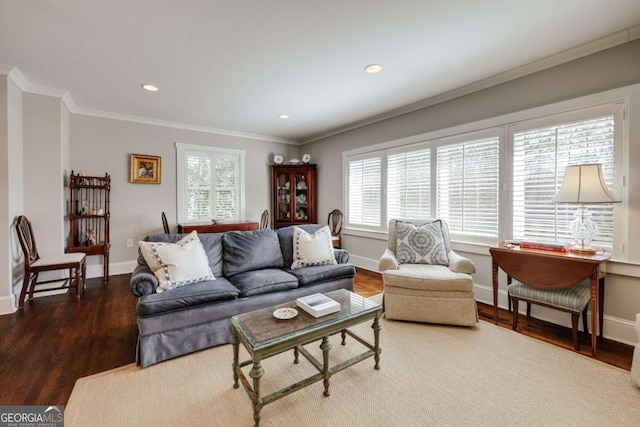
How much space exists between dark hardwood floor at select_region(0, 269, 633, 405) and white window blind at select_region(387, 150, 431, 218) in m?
1.46

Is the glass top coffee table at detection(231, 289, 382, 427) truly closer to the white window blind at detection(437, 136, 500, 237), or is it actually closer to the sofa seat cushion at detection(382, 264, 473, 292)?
the sofa seat cushion at detection(382, 264, 473, 292)

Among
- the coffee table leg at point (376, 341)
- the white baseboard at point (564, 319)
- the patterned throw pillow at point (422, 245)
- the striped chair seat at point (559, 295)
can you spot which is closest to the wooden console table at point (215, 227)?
the patterned throw pillow at point (422, 245)

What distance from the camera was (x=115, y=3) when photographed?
1847mm

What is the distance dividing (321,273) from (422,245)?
1136 millimetres

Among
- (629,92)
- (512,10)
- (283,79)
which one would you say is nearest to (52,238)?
(283,79)

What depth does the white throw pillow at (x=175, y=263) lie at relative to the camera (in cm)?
224

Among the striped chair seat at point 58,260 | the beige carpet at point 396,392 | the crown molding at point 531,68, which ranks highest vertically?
the crown molding at point 531,68

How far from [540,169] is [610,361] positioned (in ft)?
5.44

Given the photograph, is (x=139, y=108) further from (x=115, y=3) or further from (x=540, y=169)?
(x=540, y=169)

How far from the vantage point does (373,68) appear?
2.75 m

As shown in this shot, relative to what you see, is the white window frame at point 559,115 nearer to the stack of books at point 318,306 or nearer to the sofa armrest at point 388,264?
the sofa armrest at point 388,264

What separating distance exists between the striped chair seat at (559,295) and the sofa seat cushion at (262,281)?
2.01 m

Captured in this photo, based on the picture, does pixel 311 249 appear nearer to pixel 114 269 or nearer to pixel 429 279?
pixel 429 279

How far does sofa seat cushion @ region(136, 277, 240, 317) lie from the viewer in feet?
6.44
